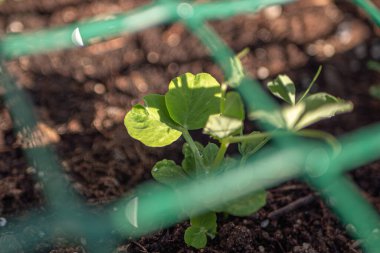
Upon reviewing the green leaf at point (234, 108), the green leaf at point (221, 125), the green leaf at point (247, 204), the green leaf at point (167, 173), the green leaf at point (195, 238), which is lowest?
the green leaf at point (195, 238)

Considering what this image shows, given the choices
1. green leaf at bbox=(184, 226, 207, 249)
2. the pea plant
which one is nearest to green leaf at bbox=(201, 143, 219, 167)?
the pea plant

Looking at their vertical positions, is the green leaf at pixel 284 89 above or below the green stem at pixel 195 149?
above

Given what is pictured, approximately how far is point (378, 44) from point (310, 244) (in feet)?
3.11

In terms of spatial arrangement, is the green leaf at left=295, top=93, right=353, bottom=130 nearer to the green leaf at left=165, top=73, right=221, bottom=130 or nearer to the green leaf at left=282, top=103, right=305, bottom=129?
the green leaf at left=282, top=103, right=305, bottom=129

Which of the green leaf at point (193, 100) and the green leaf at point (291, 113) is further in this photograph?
the green leaf at point (193, 100)

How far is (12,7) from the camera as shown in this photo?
1.67 meters

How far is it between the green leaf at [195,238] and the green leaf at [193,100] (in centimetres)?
18

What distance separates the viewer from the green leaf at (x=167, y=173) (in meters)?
0.90

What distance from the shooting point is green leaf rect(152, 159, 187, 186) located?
904 mm

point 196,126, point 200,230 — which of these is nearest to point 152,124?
point 196,126

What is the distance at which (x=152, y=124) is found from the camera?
88 centimetres

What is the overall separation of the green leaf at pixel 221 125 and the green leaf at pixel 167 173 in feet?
0.41

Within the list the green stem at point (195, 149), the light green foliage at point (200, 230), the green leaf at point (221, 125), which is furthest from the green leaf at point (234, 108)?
the light green foliage at point (200, 230)

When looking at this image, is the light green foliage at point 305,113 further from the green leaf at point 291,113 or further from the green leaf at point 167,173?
the green leaf at point 167,173
